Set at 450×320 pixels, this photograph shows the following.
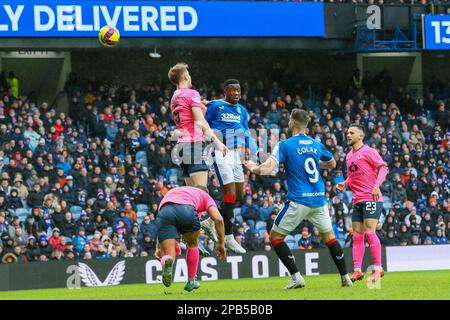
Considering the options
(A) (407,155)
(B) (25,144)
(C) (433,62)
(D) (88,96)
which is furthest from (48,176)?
(C) (433,62)

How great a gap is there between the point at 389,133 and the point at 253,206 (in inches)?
287

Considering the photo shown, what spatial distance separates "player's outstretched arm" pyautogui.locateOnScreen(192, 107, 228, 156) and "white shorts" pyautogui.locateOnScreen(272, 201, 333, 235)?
126 centimetres

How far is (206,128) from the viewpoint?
1573cm

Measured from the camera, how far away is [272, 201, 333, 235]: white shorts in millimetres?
15703

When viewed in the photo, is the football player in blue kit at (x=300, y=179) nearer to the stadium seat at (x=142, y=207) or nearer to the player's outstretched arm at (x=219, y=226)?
the player's outstretched arm at (x=219, y=226)

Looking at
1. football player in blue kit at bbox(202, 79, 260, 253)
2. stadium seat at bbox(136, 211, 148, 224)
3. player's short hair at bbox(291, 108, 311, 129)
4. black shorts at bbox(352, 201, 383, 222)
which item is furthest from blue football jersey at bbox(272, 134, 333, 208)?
stadium seat at bbox(136, 211, 148, 224)

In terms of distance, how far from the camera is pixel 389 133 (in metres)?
35.1

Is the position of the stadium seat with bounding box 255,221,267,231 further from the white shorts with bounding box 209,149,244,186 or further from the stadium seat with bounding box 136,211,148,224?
the white shorts with bounding box 209,149,244,186

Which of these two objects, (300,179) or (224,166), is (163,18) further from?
(300,179)

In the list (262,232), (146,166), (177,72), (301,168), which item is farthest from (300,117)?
(146,166)

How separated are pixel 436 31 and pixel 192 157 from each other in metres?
21.5

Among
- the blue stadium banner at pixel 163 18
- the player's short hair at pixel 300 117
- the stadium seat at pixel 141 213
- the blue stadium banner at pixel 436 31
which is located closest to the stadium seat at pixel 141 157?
the stadium seat at pixel 141 213

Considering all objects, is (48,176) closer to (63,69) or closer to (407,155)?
(63,69)

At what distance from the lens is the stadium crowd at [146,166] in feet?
89.8
